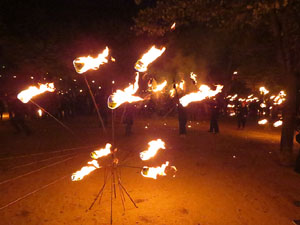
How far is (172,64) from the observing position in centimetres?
2300

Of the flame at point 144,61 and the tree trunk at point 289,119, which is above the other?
the flame at point 144,61

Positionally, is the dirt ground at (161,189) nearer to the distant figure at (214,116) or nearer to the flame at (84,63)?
the flame at (84,63)

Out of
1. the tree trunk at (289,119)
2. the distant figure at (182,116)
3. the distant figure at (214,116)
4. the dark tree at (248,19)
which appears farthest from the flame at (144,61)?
the distant figure at (214,116)

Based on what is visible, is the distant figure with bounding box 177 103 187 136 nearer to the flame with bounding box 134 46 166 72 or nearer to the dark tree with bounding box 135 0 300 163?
the dark tree with bounding box 135 0 300 163

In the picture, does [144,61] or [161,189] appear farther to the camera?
[161,189]

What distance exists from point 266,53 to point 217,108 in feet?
15.7

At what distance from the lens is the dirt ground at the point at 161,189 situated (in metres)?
4.94

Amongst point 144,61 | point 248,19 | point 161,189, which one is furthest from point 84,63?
point 248,19

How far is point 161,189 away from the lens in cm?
627

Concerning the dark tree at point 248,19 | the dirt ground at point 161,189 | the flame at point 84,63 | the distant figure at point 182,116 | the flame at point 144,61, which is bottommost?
the dirt ground at point 161,189

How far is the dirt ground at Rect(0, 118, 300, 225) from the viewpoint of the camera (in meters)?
4.94

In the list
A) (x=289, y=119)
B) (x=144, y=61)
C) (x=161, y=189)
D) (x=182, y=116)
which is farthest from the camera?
(x=182, y=116)

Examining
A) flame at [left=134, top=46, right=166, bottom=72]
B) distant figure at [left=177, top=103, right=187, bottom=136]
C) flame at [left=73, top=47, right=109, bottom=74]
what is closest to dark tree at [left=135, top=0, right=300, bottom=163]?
flame at [left=134, top=46, right=166, bottom=72]

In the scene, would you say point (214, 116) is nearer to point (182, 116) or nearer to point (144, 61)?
point (182, 116)
